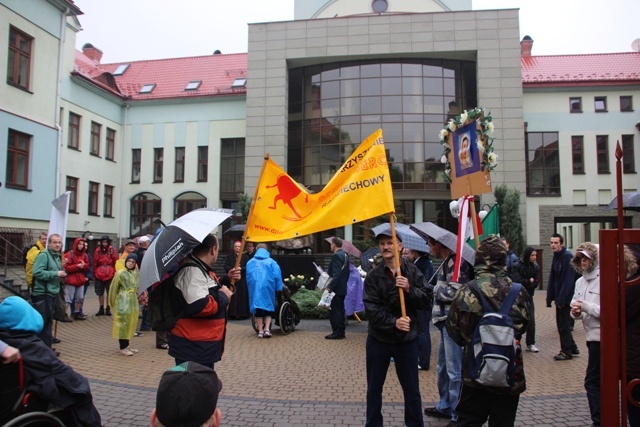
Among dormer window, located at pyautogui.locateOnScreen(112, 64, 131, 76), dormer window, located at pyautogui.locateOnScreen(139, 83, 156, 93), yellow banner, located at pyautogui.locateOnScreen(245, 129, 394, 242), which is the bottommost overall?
yellow banner, located at pyautogui.locateOnScreen(245, 129, 394, 242)

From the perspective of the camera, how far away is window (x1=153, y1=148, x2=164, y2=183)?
107 ft

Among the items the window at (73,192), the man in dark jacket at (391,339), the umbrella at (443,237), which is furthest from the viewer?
the window at (73,192)

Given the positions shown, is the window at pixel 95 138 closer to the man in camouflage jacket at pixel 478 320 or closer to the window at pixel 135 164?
the window at pixel 135 164

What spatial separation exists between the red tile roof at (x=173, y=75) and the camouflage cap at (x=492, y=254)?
2946 centimetres

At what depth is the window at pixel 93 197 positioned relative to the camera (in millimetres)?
29828

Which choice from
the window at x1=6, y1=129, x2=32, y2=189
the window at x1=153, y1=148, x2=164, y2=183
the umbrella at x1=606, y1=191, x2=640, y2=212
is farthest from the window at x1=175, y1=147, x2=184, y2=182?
the umbrella at x1=606, y1=191, x2=640, y2=212

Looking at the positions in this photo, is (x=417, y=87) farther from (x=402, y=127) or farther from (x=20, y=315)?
(x=20, y=315)

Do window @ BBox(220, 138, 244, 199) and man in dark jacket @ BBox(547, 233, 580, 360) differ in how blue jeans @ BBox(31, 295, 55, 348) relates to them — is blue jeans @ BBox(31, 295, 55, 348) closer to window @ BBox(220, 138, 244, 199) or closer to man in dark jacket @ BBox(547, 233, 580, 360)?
man in dark jacket @ BBox(547, 233, 580, 360)

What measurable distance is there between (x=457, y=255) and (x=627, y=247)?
1.48m

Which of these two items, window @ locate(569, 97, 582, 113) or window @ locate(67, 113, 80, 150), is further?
window @ locate(569, 97, 582, 113)

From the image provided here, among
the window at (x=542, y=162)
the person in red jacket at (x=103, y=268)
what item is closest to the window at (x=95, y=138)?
the person in red jacket at (x=103, y=268)

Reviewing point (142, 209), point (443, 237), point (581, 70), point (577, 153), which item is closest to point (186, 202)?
point (142, 209)

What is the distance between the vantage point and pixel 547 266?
91.1 feet

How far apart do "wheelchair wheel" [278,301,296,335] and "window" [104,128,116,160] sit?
80.4ft
